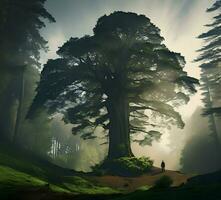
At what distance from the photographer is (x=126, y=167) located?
35.7 metres

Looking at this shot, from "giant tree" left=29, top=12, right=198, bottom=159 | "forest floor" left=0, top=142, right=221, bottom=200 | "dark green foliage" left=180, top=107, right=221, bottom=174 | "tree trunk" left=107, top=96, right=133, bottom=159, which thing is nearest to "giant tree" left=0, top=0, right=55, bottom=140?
"giant tree" left=29, top=12, right=198, bottom=159

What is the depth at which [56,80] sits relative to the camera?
133ft

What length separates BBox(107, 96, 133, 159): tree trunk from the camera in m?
40.3

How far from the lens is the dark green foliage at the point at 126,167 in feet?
116

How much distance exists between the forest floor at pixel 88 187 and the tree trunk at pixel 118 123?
5.34 metres

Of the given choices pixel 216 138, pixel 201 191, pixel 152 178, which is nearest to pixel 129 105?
pixel 152 178

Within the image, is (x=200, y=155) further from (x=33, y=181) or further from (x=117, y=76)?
(x=33, y=181)

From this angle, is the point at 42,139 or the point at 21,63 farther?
the point at 42,139

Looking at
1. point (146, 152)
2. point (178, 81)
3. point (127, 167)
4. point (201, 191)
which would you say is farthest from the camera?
point (146, 152)

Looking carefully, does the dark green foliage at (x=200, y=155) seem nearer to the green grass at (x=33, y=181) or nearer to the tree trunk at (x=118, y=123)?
the tree trunk at (x=118, y=123)

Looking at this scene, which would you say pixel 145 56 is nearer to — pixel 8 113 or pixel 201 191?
pixel 8 113

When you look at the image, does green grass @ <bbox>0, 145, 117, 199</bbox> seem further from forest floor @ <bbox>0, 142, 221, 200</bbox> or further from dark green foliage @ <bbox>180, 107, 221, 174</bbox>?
dark green foliage @ <bbox>180, 107, 221, 174</bbox>

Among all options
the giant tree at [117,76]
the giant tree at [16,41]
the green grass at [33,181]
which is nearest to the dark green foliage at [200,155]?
the giant tree at [117,76]

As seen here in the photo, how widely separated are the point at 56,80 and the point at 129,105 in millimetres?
8712
